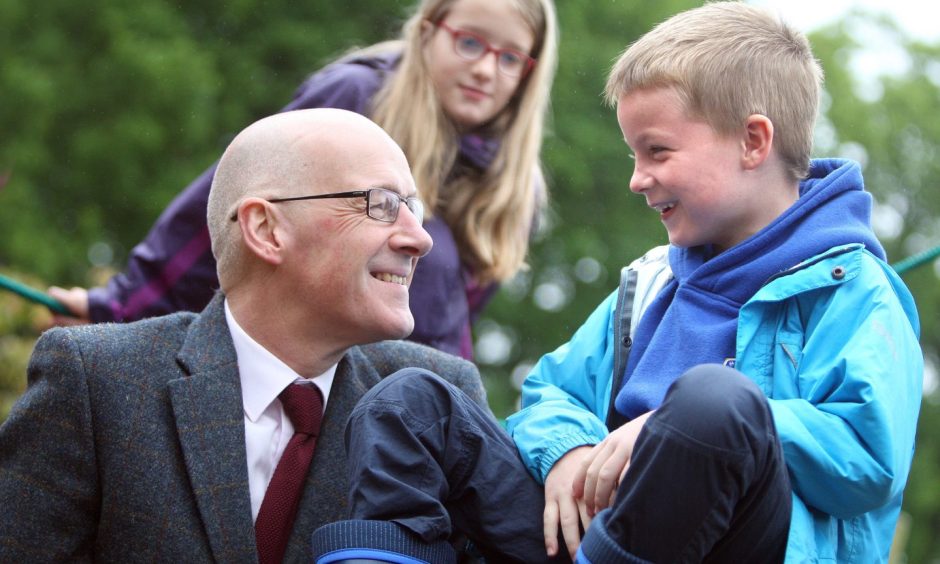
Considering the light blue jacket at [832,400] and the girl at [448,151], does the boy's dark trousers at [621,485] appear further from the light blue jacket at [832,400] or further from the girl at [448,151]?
the girl at [448,151]

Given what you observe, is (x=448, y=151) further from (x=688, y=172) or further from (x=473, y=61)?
(x=688, y=172)

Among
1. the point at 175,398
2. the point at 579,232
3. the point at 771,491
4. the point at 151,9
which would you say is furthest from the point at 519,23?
the point at 579,232

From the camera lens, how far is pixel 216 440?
2.82m

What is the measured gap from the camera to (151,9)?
11.6 m

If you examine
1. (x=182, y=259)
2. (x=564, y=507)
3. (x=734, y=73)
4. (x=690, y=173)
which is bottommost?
(x=182, y=259)

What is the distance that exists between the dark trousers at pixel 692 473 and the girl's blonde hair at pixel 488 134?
201cm

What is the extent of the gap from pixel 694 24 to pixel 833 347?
2.78ft

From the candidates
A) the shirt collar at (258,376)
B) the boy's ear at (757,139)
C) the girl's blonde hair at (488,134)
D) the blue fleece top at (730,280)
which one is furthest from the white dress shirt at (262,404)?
the girl's blonde hair at (488,134)

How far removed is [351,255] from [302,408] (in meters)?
0.34

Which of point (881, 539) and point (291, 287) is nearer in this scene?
point (881, 539)

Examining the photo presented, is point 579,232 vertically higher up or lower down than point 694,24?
lower down

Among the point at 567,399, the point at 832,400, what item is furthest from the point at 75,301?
the point at 832,400

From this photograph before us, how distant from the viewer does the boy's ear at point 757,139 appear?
2.89m

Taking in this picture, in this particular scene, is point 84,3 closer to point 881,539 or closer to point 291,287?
point 291,287
